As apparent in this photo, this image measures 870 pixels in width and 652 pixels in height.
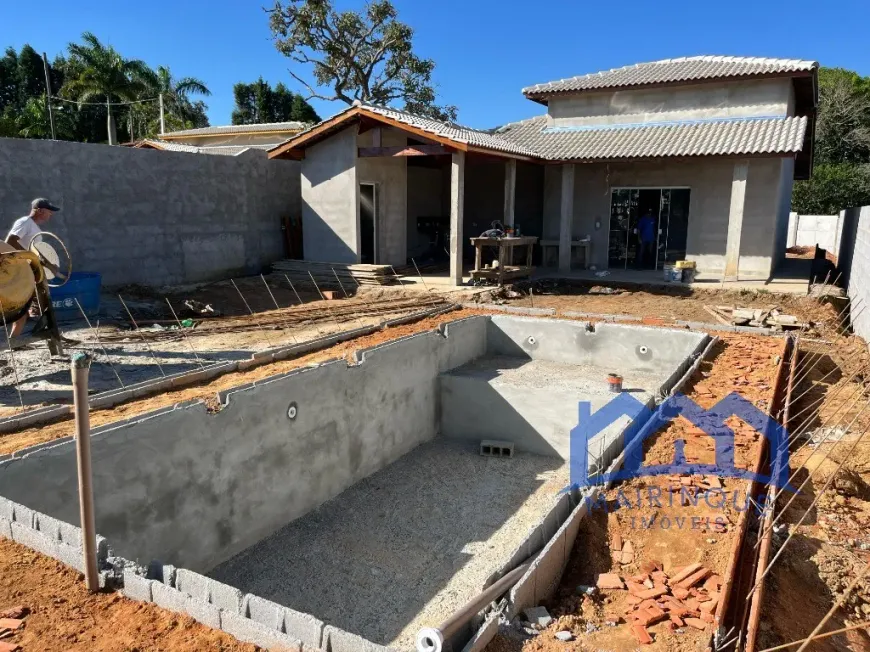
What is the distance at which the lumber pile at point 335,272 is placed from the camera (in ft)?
48.0

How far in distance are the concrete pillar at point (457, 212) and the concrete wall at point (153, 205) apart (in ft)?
17.9

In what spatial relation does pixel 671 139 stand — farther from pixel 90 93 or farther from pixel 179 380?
pixel 90 93

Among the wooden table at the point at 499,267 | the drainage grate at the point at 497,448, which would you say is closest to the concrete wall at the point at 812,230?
the wooden table at the point at 499,267

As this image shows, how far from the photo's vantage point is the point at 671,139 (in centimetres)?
1536

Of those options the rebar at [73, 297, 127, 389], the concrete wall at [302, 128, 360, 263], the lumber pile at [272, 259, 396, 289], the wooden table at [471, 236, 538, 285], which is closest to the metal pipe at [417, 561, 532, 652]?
the rebar at [73, 297, 127, 389]

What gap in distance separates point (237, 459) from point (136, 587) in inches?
121

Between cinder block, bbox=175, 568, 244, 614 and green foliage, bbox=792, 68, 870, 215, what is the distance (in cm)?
3251

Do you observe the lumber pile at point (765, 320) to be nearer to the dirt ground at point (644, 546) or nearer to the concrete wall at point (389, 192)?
the dirt ground at point (644, 546)

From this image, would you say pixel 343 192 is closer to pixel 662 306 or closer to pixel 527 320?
pixel 527 320

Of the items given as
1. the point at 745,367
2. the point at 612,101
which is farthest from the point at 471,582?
the point at 612,101

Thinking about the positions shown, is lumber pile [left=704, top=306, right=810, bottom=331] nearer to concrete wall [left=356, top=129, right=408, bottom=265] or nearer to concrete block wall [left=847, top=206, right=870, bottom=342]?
concrete block wall [left=847, top=206, right=870, bottom=342]

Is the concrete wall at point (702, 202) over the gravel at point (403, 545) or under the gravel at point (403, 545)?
over

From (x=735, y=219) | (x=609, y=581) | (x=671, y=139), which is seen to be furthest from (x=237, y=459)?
Answer: (x=671, y=139)

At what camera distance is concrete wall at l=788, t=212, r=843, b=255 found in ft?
86.2
